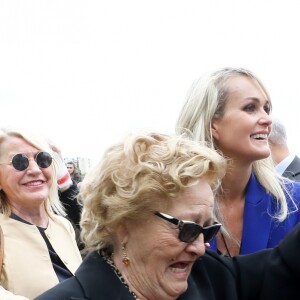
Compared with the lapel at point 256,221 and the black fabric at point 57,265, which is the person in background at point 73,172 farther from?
the lapel at point 256,221

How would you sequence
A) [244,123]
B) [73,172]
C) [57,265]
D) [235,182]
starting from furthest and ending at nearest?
[73,172]
[57,265]
[235,182]
[244,123]

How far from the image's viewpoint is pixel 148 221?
190 centimetres

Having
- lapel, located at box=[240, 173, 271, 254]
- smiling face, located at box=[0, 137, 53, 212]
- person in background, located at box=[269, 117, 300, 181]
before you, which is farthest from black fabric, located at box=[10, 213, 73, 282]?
person in background, located at box=[269, 117, 300, 181]

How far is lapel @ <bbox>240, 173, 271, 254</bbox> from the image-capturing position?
2.62m

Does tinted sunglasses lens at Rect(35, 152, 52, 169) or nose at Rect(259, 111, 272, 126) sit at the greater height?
nose at Rect(259, 111, 272, 126)

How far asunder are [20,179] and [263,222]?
1515 millimetres

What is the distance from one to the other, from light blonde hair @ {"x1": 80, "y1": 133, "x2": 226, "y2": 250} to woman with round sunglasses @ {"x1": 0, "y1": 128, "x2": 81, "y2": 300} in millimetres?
1065

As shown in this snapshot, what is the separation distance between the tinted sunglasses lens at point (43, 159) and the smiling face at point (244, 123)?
3.86ft

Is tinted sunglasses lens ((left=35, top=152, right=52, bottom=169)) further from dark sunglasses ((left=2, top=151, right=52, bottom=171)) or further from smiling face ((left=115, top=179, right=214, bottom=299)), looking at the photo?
smiling face ((left=115, top=179, right=214, bottom=299))

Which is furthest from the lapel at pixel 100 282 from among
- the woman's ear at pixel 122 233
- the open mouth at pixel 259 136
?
the open mouth at pixel 259 136

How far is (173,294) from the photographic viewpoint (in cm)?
189

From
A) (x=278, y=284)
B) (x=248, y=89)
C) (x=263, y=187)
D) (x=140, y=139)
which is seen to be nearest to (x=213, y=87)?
(x=248, y=89)

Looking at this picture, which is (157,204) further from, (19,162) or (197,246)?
(19,162)

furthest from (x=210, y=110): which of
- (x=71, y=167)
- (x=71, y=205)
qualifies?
(x=71, y=167)
